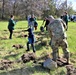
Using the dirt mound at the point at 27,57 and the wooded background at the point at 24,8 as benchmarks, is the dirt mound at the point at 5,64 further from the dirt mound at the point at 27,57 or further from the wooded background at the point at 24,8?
the wooded background at the point at 24,8

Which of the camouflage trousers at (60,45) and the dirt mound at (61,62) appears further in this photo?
the dirt mound at (61,62)

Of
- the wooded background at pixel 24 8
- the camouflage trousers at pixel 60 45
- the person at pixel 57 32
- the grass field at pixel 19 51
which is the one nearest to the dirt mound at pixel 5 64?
the grass field at pixel 19 51

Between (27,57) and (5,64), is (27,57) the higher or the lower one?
the higher one

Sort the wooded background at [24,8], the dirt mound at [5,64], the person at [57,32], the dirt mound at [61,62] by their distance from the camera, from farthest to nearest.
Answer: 1. the wooded background at [24,8]
2. the dirt mound at [61,62]
3. the dirt mound at [5,64]
4. the person at [57,32]

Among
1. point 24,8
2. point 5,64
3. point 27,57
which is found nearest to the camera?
point 5,64

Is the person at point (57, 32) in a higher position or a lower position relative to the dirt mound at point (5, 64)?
higher

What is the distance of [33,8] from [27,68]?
4297 centimetres

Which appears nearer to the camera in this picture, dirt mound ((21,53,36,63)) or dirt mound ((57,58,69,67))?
dirt mound ((57,58,69,67))

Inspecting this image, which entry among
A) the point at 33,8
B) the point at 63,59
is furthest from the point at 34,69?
the point at 33,8

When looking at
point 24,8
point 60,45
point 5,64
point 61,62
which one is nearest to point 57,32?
point 60,45

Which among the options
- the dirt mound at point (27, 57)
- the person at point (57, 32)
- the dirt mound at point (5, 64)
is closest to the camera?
the person at point (57, 32)

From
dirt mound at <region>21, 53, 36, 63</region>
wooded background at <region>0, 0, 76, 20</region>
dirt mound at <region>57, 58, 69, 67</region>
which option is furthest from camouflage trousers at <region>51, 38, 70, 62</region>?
wooded background at <region>0, 0, 76, 20</region>

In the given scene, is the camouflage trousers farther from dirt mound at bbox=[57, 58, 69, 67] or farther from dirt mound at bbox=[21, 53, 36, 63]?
dirt mound at bbox=[21, 53, 36, 63]

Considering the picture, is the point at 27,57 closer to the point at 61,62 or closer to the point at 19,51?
the point at 61,62
